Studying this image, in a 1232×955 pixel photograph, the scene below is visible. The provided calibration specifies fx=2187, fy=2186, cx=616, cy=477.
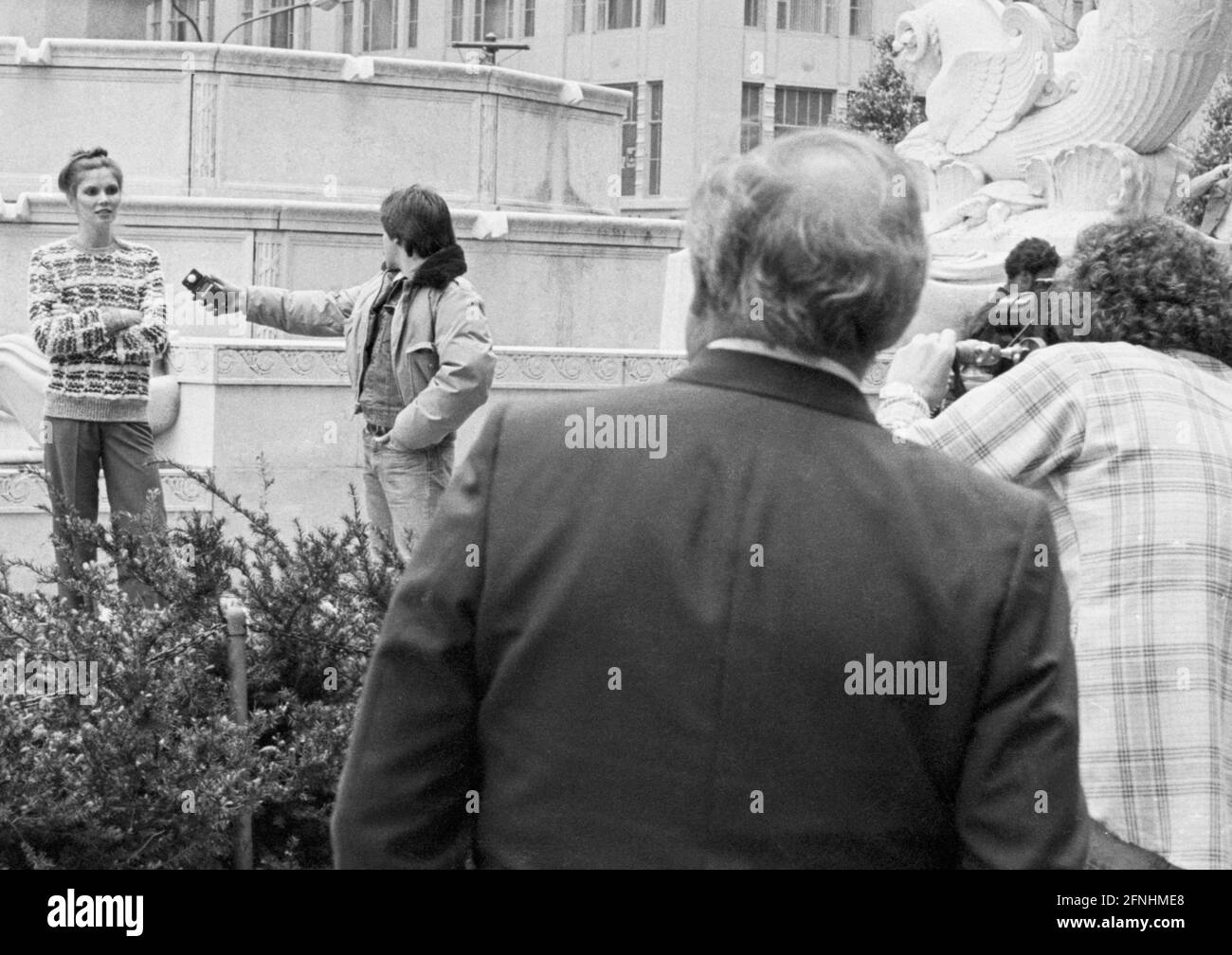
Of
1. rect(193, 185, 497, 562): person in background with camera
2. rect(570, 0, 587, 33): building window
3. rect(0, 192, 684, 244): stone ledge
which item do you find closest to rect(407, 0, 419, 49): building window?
rect(570, 0, 587, 33): building window

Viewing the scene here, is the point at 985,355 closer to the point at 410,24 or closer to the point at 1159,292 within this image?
the point at 1159,292

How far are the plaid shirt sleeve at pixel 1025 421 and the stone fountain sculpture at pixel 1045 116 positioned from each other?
30.4ft

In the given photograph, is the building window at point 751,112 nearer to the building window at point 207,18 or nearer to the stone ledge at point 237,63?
the building window at point 207,18

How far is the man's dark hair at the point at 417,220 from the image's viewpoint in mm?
7023

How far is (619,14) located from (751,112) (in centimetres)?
379

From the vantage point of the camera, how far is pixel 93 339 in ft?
25.9

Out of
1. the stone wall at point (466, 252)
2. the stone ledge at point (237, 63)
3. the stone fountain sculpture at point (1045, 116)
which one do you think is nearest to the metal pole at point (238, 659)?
the stone fountain sculpture at point (1045, 116)

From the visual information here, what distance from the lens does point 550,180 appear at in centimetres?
1745

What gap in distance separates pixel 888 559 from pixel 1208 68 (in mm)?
11972

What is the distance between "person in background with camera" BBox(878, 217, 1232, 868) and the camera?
3.55 meters

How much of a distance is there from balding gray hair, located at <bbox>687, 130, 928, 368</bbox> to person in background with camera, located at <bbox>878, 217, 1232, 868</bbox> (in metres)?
1.22
